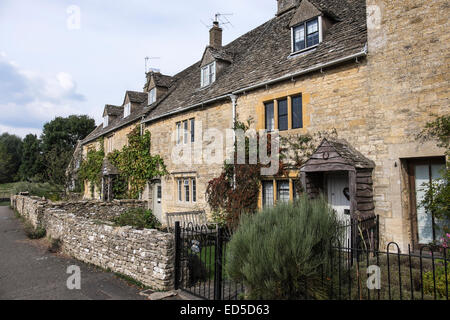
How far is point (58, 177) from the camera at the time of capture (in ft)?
102

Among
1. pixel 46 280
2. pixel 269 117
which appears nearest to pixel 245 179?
pixel 269 117

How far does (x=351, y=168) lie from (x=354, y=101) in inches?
88.9

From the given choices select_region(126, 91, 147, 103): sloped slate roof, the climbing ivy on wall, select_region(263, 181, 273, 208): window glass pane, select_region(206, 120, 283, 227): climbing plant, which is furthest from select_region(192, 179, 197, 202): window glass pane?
select_region(126, 91, 147, 103): sloped slate roof

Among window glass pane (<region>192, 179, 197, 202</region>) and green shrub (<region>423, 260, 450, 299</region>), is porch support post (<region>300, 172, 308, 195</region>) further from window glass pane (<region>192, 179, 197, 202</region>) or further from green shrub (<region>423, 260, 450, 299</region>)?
window glass pane (<region>192, 179, 197, 202</region>)

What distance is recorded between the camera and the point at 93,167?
87.5 ft

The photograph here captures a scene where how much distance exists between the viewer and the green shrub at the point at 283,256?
488 centimetres

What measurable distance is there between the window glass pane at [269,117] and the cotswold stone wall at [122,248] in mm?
6280

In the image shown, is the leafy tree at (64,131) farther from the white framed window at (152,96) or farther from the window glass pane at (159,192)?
the window glass pane at (159,192)

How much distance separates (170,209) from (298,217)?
39.8 feet

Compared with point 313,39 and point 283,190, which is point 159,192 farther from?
A: point 313,39

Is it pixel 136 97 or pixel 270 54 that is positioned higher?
pixel 136 97

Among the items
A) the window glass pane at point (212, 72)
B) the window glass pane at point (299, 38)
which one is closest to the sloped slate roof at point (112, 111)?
the window glass pane at point (212, 72)

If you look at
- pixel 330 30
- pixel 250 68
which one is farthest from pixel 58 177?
pixel 330 30

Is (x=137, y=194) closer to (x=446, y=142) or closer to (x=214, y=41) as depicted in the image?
(x=214, y=41)
